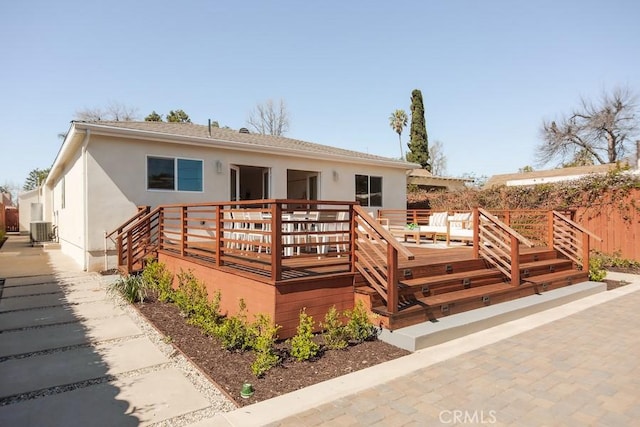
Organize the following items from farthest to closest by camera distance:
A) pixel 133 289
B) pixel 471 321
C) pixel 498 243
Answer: pixel 498 243 → pixel 133 289 → pixel 471 321

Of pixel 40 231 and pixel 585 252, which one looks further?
pixel 40 231

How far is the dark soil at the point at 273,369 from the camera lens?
3.21 meters

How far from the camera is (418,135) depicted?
99.2ft

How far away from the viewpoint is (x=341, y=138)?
25984 millimetres

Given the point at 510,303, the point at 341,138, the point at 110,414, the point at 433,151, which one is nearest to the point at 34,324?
the point at 110,414

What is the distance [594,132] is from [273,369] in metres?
32.7

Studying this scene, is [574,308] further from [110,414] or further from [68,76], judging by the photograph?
[68,76]

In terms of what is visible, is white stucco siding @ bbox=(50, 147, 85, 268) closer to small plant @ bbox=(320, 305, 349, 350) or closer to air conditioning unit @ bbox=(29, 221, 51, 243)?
air conditioning unit @ bbox=(29, 221, 51, 243)

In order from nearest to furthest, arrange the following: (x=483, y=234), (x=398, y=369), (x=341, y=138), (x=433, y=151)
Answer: (x=398, y=369), (x=483, y=234), (x=341, y=138), (x=433, y=151)

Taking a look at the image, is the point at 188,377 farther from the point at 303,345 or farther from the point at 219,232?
the point at 219,232

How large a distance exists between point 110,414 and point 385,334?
2814 millimetres

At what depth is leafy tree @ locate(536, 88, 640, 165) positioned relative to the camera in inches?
1019

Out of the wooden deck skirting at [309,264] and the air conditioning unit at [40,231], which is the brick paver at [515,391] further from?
the air conditioning unit at [40,231]

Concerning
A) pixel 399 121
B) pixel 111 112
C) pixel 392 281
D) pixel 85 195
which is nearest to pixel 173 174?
pixel 85 195
